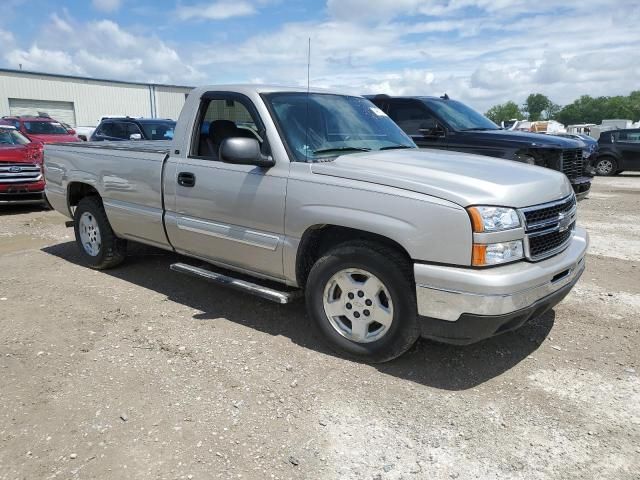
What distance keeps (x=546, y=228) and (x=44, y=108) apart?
4354 cm

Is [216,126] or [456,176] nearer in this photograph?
[456,176]

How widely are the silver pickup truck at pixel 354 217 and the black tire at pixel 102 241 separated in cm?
58

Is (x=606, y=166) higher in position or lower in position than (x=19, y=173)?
lower

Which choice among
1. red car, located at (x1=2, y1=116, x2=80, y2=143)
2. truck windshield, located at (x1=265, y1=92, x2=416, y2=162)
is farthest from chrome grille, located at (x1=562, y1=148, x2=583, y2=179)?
red car, located at (x1=2, y1=116, x2=80, y2=143)

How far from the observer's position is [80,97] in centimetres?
4172

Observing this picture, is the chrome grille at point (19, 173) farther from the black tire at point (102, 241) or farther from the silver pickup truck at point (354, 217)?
the silver pickup truck at point (354, 217)

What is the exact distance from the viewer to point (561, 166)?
8.64 metres

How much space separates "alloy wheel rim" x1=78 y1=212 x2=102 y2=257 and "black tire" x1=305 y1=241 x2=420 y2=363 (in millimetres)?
3089

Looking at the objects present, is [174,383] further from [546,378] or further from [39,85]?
[39,85]

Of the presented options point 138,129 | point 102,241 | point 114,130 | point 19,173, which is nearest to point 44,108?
point 114,130

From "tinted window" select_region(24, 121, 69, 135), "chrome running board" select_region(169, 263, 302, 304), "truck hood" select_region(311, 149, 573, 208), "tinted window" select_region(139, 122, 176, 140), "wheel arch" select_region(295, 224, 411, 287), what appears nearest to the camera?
"truck hood" select_region(311, 149, 573, 208)

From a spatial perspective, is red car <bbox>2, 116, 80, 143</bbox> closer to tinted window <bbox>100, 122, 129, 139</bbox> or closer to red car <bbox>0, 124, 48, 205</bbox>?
tinted window <bbox>100, 122, 129, 139</bbox>

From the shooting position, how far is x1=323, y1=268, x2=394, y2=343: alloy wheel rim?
3.57 meters

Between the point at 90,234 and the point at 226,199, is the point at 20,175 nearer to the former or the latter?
the point at 90,234
